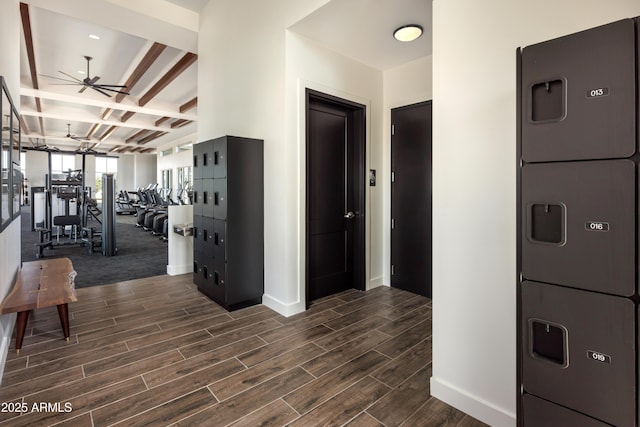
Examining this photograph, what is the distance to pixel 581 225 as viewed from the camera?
1.12 meters

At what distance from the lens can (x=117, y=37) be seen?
5.25 meters

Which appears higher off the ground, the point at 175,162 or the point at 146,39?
the point at 146,39

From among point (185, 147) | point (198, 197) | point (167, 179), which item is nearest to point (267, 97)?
point (198, 197)

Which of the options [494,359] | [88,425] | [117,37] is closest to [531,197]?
[494,359]

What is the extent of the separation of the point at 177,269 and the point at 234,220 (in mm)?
2079

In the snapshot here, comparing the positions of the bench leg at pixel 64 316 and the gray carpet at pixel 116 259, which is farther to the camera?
the gray carpet at pixel 116 259

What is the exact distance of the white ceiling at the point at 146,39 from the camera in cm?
308

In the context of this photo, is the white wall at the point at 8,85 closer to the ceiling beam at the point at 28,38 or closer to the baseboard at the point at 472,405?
the ceiling beam at the point at 28,38

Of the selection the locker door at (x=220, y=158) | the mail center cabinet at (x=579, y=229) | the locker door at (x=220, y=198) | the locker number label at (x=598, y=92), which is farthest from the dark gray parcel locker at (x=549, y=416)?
the locker door at (x=220, y=158)

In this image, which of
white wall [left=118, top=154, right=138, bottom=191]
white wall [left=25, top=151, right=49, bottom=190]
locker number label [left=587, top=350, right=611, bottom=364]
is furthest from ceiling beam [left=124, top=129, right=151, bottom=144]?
locker number label [left=587, top=350, right=611, bottom=364]

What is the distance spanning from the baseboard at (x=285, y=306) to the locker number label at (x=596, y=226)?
2739 millimetres

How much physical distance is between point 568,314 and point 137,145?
60.1 ft

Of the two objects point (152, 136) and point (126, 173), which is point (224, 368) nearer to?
point (152, 136)

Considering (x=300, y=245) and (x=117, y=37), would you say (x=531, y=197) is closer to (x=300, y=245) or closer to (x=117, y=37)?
(x=300, y=245)
